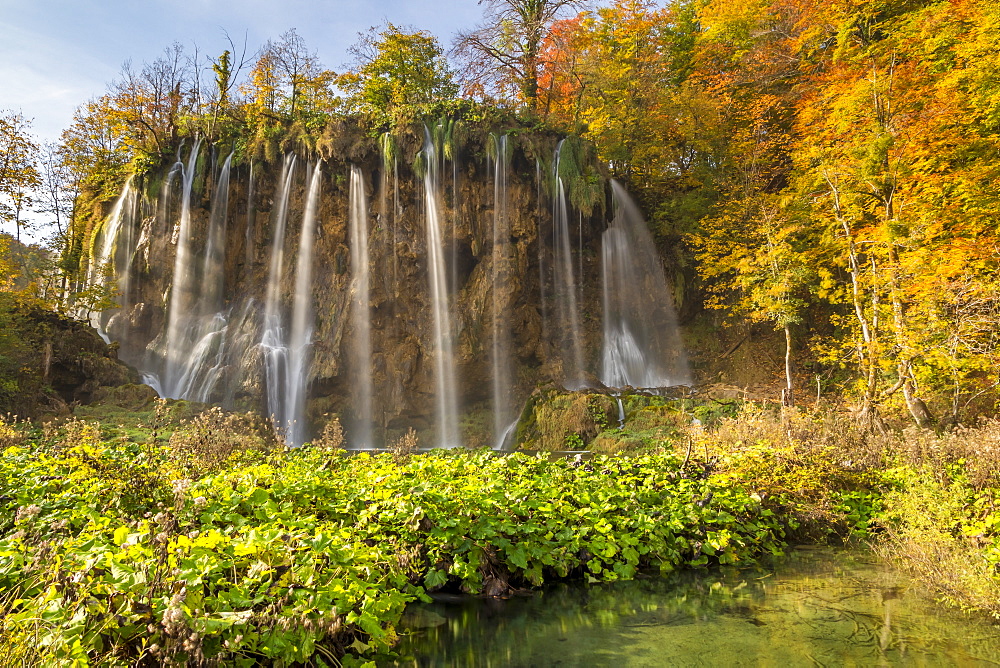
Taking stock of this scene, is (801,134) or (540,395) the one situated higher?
(801,134)

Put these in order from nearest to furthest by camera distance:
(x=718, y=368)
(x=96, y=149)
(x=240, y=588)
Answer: (x=240, y=588), (x=718, y=368), (x=96, y=149)

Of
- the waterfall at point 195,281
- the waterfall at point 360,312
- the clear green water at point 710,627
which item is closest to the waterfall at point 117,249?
the waterfall at point 195,281

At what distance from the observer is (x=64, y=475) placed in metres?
4.63

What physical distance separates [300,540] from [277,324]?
19.3 m

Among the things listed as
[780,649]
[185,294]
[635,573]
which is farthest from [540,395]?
[185,294]

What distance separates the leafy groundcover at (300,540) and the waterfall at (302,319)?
1148 cm

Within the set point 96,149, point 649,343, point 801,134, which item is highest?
point 96,149

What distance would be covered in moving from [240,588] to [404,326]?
17.9 meters

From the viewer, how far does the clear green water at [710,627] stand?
391 cm

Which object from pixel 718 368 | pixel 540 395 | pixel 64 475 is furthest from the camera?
pixel 718 368

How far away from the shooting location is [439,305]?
20.4 meters

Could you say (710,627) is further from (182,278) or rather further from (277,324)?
(182,278)

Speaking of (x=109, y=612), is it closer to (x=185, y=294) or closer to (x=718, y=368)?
(x=718, y=368)

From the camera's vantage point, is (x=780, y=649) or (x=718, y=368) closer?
(x=780, y=649)
